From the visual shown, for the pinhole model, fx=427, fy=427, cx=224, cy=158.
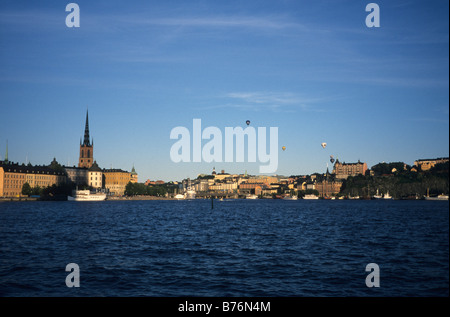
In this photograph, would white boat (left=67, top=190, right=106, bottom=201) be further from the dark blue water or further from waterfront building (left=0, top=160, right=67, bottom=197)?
the dark blue water

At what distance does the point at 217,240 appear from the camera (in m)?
34.2

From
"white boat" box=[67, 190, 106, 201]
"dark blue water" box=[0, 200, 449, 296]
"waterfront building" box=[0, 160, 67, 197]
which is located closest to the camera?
"dark blue water" box=[0, 200, 449, 296]

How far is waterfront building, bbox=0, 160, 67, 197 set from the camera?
5974 inches

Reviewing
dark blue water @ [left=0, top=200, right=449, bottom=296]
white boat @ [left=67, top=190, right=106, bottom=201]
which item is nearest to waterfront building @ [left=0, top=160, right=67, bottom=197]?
white boat @ [left=67, top=190, right=106, bottom=201]

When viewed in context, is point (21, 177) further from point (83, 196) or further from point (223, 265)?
point (223, 265)

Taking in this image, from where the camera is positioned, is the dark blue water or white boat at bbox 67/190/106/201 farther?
white boat at bbox 67/190/106/201

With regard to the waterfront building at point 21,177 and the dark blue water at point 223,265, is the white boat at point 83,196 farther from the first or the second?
the dark blue water at point 223,265

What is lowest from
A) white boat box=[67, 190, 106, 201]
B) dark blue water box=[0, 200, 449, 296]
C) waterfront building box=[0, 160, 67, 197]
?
white boat box=[67, 190, 106, 201]

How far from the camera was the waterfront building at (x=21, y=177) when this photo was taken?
152 m

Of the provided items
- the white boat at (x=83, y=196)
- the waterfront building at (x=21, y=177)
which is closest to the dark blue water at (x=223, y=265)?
the waterfront building at (x=21, y=177)

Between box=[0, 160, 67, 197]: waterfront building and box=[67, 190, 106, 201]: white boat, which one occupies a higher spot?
box=[0, 160, 67, 197]: waterfront building
